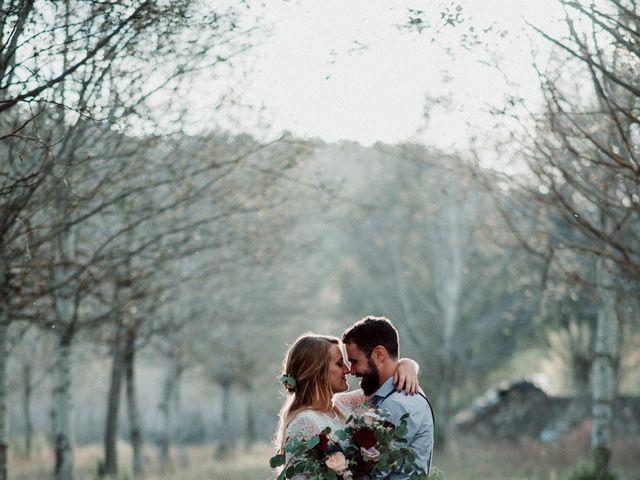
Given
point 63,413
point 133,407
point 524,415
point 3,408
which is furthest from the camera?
point 524,415

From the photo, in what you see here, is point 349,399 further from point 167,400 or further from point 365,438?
point 167,400

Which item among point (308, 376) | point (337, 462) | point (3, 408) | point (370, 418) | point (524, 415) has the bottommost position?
point (524, 415)

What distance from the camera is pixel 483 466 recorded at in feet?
67.3

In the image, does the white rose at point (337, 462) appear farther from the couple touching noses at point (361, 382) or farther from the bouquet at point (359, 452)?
the couple touching noses at point (361, 382)

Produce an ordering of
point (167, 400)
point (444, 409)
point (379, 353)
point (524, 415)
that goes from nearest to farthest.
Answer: point (379, 353)
point (167, 400)
point (444, 409)
point (524, 415)

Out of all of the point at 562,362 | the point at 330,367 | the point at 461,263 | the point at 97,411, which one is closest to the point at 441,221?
the point at 461,263

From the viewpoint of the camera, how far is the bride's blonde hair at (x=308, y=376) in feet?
18.8

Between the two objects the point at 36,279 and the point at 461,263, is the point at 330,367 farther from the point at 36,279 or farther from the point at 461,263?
the point at 461,263

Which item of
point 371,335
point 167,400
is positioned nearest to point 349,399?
point 371,335

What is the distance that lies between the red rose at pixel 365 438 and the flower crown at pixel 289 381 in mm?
693

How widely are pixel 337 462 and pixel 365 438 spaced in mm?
253

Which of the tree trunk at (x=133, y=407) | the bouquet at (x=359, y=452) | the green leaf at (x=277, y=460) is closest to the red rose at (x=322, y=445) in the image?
the bouquet at (x=359, y=452)

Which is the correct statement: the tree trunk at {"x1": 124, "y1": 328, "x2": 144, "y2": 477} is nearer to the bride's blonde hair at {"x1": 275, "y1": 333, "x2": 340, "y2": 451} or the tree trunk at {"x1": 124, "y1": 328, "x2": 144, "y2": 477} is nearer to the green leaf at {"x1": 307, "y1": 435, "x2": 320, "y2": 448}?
the bride's blonde hair at {"x1": 275, "y1": 333, "x2": 340, "y2": 451}

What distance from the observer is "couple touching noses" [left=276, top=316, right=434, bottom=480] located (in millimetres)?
5402
